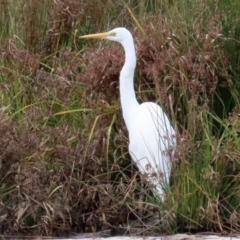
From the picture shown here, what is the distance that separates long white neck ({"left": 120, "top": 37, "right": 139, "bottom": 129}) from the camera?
544cm

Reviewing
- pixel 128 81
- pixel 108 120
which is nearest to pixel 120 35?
pixel 128 81

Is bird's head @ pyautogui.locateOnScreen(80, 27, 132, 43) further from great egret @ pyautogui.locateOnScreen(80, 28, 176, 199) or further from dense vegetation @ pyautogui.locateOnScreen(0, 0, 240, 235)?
dense vegetation @ pyautogui.locateOnScreen(0, 0, 240, 235)

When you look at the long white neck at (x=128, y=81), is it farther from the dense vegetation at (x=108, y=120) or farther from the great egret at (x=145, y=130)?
the dense vegetation at (x=108, y=120)

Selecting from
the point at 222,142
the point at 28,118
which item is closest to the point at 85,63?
the point at 28,118

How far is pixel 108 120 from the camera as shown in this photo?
226 inches

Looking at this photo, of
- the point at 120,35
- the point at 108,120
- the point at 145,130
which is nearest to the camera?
the point at 145,130

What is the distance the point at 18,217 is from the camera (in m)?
5.01

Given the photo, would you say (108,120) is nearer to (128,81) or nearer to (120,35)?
(128,81)

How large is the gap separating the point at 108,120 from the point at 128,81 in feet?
1.33

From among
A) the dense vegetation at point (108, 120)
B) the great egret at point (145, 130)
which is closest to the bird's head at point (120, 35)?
the great egret at point (145, 130)

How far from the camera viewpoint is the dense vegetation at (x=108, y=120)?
4.96 metres

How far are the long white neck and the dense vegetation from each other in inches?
6.3

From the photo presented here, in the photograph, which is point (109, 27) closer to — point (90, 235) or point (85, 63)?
point (85, 63)

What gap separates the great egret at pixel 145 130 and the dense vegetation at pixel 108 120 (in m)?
0.08
